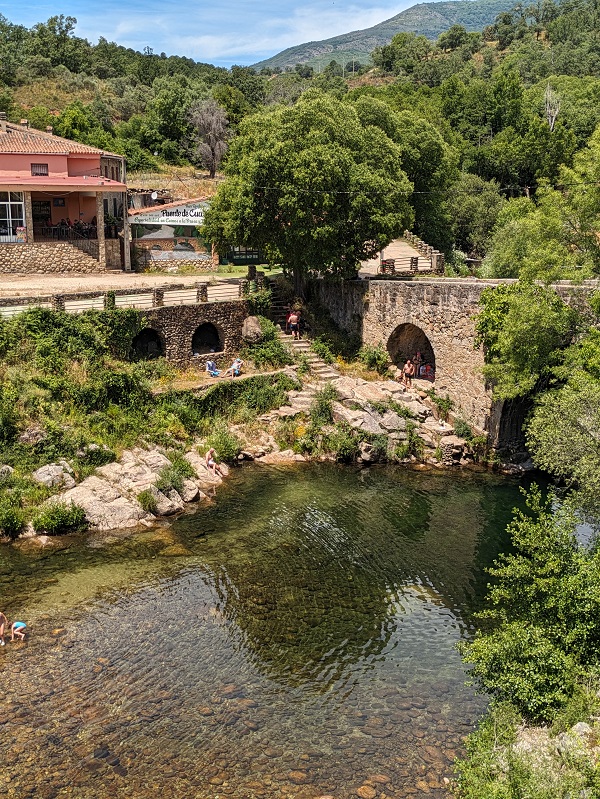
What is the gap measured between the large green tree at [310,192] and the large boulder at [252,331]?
3.46 m

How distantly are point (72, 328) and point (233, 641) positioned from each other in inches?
599

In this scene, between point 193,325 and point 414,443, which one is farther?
point 193,325

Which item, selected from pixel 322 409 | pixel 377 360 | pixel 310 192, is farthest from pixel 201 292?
pixel 377 360

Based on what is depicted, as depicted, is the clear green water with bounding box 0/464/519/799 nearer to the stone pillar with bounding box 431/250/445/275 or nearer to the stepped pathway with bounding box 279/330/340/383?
the stepped pathway with bounding box 279/330/340/383

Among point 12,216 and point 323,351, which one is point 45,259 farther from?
point 323,351

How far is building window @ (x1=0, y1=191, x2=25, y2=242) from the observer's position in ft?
123

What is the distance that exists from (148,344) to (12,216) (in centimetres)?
1320

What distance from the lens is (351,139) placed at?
1321 inches

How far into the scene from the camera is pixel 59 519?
67.3ft

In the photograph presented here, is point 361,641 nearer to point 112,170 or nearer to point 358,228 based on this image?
point 358,228

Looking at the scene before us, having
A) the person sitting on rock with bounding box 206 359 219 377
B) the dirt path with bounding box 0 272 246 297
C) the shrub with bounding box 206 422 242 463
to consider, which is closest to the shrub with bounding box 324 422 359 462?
the shrub with bounding box 206 422 242 463

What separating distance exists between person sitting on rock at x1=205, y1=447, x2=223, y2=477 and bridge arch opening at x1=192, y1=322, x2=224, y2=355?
7.91 meters

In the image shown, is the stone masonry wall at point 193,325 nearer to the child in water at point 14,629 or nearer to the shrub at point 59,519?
the shrub at point 59,519

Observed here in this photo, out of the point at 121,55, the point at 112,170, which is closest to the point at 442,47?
the point at 121,55
